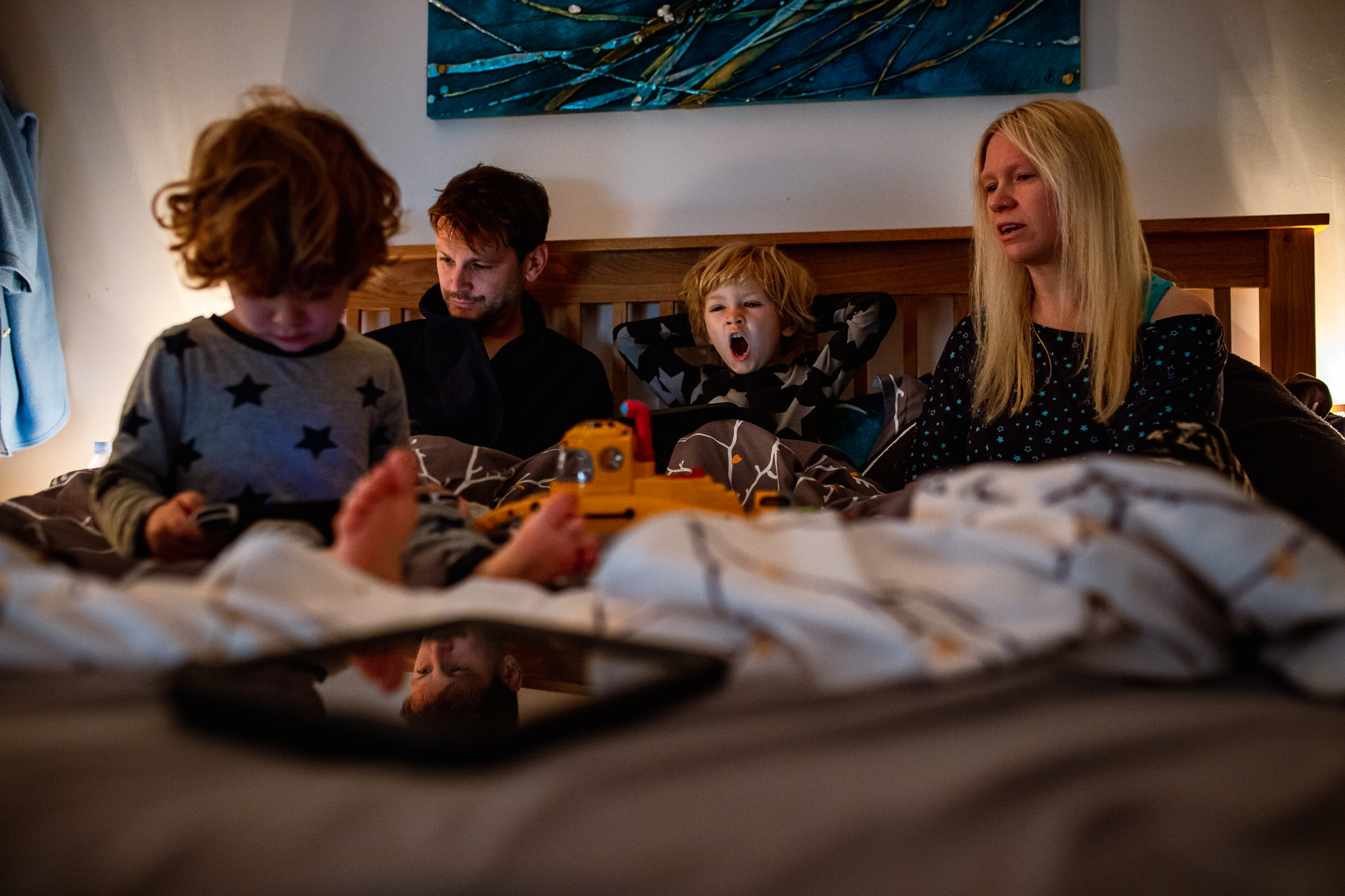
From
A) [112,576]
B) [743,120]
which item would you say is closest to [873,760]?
[112,576]

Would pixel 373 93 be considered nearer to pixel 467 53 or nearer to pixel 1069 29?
pixel 467 53

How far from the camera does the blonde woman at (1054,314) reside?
1.27m

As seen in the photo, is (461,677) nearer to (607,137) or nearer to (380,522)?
(380,522)

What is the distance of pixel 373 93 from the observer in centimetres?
202

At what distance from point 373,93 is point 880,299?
1212 millimetres

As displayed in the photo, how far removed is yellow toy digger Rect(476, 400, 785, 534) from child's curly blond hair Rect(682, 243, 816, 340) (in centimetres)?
71

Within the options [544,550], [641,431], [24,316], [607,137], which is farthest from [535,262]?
[544,550]

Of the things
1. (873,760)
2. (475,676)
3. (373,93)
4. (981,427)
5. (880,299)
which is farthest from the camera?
(373,93)

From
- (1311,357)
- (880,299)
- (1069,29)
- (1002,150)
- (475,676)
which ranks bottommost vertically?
(475,676)

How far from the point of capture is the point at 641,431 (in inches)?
40.8

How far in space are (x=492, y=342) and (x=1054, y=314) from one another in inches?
39.4

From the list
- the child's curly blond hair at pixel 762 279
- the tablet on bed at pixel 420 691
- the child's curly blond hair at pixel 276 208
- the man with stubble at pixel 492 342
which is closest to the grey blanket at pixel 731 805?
the tablet on bed at pixel 420 691

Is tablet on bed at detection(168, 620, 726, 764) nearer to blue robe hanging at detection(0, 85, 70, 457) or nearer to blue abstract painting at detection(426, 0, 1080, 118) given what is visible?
blue abstract painting at detection(426, 0, 1080, 118)

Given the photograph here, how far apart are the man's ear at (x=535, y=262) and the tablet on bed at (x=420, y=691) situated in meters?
1.35
